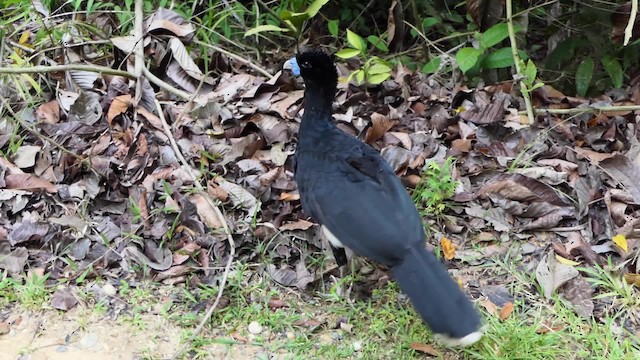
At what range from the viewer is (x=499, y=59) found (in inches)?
166

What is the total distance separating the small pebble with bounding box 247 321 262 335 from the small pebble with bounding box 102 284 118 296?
67cm

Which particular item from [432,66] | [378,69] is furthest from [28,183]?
[432,66]

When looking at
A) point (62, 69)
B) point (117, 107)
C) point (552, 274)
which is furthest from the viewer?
point (117, 107)

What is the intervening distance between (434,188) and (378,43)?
5.17ft

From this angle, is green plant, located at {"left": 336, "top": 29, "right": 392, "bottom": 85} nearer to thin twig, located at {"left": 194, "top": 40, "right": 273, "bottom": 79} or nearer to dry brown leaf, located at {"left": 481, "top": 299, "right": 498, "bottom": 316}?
thin twig, located at {"left": 194, "top": 40, "right": 273, "bottom": 79}

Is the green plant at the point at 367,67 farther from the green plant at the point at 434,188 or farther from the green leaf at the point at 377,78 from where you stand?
the green plant at the point at 434,188

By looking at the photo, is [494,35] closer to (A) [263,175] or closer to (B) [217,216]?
(A) [263,175]

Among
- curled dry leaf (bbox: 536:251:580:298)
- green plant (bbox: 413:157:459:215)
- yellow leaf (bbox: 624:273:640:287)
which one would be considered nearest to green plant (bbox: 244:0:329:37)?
green plant (bbox: 413:157:459:215)

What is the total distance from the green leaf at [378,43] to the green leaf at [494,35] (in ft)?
2.59

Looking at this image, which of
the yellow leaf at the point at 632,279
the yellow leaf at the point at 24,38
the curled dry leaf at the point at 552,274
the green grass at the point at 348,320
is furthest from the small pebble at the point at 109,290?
the yellow leaf at the point at 632,279

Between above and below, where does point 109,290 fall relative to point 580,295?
above

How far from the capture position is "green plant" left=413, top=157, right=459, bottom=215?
11.2 feet

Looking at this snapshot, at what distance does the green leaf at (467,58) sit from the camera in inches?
158

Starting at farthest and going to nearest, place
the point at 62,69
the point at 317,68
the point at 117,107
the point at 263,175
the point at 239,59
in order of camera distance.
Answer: the point at 239,59
the point at 117,107
the point at 62,69
the point at 263,175
the point at 317,68
